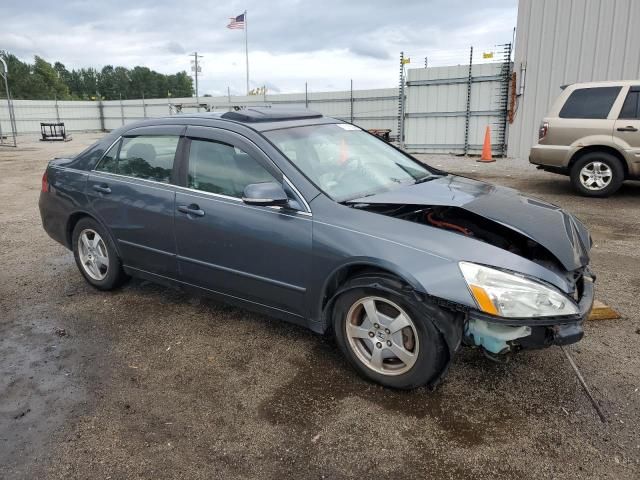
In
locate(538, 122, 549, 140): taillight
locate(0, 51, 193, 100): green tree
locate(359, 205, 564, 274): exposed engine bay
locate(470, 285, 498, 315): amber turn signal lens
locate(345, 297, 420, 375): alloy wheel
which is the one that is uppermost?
locate(0, 51, 193, 100): green tree

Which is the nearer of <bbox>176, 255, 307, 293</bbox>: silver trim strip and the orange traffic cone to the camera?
<bbox>176, 255, 307, 293</bbox>: silver trim strip

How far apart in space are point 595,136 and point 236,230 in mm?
7075

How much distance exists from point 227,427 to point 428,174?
2.43 m

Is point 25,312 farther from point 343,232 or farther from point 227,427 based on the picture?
point 343,232

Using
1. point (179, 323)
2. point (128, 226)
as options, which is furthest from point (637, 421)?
Answer: point (128, 226)

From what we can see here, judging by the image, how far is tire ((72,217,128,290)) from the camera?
4289 millimetres

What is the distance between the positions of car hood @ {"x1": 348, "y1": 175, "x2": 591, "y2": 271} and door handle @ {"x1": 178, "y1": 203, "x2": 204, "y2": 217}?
3.64 feet

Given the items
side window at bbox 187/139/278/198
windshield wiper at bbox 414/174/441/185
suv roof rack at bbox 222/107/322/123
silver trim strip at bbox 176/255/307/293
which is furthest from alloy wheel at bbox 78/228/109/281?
windshield wiper at bbox 414/174/441/185

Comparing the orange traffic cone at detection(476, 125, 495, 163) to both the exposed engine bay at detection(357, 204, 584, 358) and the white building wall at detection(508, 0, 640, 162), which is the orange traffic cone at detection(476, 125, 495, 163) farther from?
the exposed engine bay at detection(357, 204, 584, 358)

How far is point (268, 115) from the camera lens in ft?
12.2

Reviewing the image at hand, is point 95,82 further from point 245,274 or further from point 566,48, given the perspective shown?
point 245,274

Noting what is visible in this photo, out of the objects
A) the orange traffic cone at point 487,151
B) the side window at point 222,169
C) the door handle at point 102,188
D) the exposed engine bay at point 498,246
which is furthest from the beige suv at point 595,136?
the door handle at point 102,188

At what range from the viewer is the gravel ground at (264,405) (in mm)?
2361

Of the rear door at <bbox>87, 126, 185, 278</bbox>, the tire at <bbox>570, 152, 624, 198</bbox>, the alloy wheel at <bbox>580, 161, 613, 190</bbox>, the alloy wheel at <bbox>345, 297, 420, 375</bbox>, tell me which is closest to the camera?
the alloy wheel at <bbox>345, 297, 420, 375</bbox>
